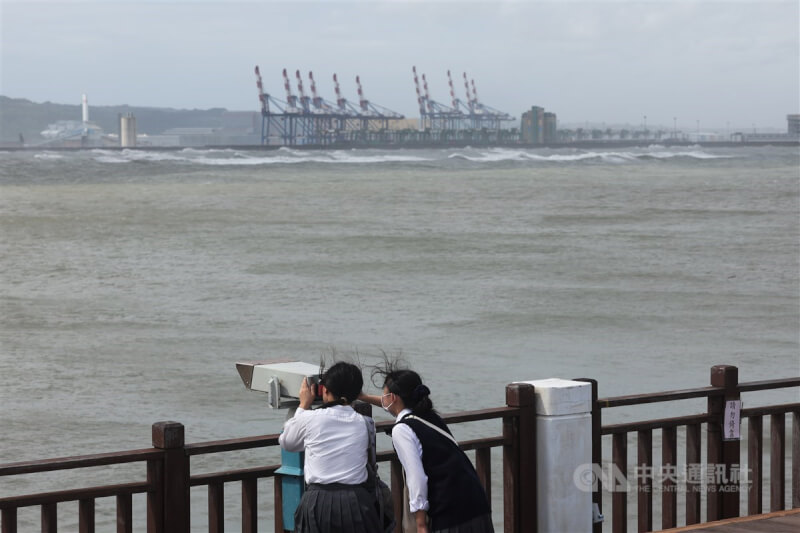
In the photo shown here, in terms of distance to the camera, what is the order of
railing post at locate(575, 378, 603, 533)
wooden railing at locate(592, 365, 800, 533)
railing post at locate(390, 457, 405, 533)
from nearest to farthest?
railing post at locate(390, 457, 405, 533) < railing post at locate(575, 378, 603, 533) < wooden railing at locate(592, 365, 800, 533)

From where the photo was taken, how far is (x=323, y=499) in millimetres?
3861

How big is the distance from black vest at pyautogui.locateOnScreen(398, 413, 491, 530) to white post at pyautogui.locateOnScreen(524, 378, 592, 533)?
93 centimetres

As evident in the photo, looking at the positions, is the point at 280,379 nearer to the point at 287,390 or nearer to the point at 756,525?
the point at 287,390

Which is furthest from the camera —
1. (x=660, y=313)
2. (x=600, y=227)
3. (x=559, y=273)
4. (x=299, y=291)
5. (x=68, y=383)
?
(x=600, y=227)

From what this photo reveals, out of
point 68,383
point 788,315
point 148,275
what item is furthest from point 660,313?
point 148,275

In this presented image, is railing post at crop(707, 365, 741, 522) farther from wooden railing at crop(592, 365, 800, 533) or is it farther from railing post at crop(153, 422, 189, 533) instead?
railing post at crop(153, 422, 189, 533)

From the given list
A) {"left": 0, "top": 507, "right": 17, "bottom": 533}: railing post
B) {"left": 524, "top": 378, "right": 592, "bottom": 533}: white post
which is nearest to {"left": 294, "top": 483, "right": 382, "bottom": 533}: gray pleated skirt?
{"left": 0, "top": 507, "right": 17, "bottom": 533}: railing post

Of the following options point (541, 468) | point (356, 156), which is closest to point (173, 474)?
point (541, 468)

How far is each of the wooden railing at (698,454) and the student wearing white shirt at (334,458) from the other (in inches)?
57.5

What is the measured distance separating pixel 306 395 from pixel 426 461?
1.52 feet

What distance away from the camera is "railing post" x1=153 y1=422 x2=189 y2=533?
3.94 metres

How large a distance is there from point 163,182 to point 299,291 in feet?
203

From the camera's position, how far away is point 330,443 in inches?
151

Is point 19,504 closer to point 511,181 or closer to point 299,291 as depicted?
point 299,291
